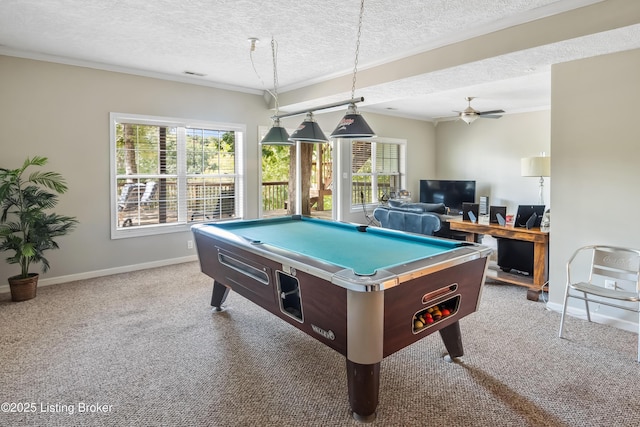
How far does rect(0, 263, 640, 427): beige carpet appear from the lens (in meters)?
1.99

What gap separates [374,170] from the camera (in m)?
7.59

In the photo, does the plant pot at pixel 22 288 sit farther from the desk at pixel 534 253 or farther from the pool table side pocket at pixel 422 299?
the desk at pixel 534 253

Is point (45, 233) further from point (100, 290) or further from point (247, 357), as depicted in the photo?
point (247, 357)

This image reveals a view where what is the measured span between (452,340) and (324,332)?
3.60ft

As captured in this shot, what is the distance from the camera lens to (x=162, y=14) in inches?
117

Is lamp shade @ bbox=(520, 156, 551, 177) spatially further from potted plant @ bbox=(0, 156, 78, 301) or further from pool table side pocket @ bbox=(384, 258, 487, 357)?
potted plant @ bbox=(0, 156, 78, 301)

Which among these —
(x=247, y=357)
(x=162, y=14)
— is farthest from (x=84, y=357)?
(x=162, y=14)

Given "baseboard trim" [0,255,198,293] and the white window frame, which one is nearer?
"baseboard trim" [0,255,198,293]

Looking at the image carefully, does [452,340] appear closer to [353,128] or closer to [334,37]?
[353,128]

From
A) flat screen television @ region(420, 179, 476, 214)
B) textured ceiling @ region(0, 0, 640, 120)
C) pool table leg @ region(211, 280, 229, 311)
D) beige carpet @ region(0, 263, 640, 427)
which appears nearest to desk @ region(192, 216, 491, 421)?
beige carpet @ region(0, 263, 640, 427)

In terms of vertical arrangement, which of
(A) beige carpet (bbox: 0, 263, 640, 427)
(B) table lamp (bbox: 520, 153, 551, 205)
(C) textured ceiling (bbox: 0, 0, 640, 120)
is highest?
(C) textured ceiling (bbox: 0, 0, 640, 120)

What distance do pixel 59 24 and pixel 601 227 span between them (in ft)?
16.7

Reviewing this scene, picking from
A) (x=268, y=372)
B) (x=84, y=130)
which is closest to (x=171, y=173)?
(x=84, y=130)

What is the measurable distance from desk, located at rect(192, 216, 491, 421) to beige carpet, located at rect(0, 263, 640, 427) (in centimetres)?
31
